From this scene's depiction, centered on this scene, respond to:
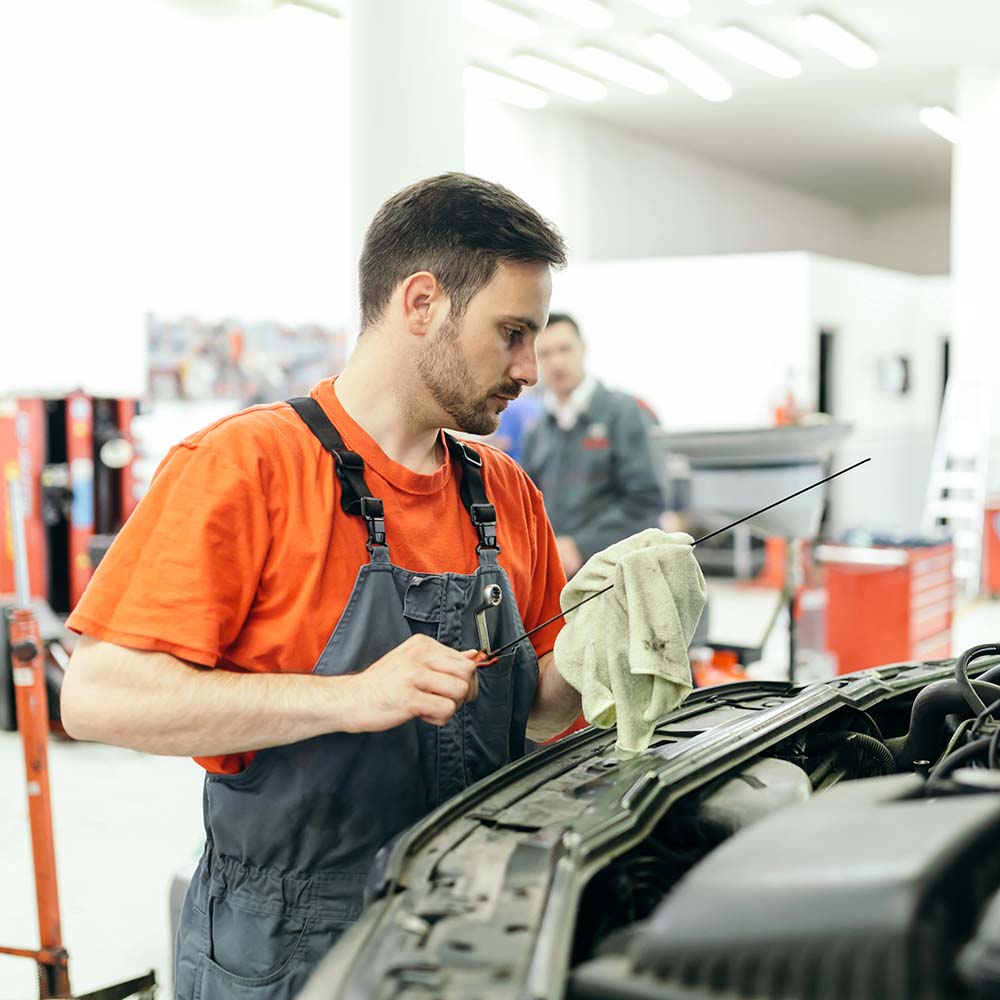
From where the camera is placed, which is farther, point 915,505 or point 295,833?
point 915,505

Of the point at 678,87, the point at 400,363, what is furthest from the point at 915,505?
the point at 400,363

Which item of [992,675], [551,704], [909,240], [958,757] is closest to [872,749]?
[992,675]

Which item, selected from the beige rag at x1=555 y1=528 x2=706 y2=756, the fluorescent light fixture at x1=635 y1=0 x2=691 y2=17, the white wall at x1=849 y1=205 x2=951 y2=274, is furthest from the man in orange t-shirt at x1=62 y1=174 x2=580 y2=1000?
the white wall at x1=849 y1=205 x2=951 y2=274

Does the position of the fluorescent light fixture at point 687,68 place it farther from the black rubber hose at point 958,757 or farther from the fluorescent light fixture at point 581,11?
the black rubber hose at point 958,757

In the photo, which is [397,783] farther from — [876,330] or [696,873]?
[876,330]

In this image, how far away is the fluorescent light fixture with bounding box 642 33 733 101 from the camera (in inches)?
320

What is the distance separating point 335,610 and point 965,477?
802cm

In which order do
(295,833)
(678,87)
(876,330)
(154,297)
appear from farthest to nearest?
1. (876,330)
2. (678,87)
3. (154,297)
4. (295,833)

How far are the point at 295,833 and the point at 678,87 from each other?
9060 millimetres

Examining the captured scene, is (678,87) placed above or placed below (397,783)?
above

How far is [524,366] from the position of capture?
144 cm

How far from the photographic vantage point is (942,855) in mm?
736

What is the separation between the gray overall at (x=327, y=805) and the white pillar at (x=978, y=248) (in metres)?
8.20

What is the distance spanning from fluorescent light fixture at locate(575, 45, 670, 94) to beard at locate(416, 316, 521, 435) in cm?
741
